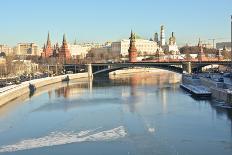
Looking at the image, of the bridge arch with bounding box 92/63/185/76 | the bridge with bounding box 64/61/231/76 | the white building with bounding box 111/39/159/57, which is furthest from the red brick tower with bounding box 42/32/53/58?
the bridge arch with bounding box 92/63/185/76

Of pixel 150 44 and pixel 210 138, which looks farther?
pixel 150 44

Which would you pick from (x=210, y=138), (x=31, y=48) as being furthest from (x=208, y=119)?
(x=31, y=48)

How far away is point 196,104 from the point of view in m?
13.0

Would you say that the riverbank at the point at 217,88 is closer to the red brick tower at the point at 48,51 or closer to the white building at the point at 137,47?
the red brick tower at the point at 48,51

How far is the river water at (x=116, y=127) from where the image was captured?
24.6 ft

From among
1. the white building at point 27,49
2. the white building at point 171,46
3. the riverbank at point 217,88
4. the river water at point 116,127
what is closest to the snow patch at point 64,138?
the river water at point 116,127

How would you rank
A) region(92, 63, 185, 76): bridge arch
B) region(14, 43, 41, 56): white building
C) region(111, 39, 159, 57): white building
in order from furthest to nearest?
region(14, 43, 41, 56): white building < region(111, 39, 159, 57): white building < region(92, 63, 185, 76): bridge arch

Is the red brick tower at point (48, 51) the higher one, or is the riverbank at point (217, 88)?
the red brick tower at point (48, 51)

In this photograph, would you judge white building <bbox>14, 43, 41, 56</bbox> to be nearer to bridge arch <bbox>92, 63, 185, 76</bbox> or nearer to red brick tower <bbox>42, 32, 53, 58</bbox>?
red brick tower <bbox>42, 32, 53, 58</bbox>

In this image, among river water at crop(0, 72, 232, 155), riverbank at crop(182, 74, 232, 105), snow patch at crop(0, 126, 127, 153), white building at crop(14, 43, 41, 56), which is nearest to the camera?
river water at crop(0, 72, 232, 155)

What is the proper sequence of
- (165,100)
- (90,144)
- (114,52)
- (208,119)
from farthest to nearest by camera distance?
(114,52) → (165,100) → (208,119) → (90,144)

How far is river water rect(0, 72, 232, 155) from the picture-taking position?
295 inches

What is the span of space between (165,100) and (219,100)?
1.56m

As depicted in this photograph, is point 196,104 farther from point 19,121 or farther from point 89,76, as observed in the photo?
point 89,76
